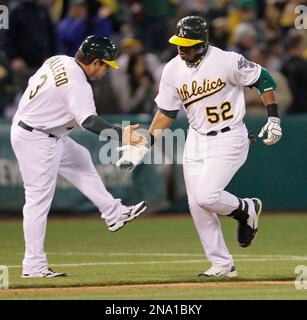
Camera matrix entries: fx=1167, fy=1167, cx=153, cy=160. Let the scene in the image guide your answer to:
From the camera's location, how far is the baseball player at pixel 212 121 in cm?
1038

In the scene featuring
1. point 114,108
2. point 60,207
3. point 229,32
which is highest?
point 229,32

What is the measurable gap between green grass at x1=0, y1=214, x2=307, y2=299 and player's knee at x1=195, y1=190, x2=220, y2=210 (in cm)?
72

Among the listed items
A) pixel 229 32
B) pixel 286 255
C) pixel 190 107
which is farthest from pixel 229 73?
pixel 229 32

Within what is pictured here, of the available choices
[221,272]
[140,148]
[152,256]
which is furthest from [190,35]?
[152,256]

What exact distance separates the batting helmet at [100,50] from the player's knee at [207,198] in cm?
150

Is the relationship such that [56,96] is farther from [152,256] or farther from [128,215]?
[152,256]

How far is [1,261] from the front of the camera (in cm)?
1238

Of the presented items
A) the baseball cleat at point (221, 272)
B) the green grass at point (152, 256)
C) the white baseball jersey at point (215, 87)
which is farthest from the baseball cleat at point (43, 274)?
the white baseball jersey at point (215, 87)

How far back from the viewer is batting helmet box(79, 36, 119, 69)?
10703mm

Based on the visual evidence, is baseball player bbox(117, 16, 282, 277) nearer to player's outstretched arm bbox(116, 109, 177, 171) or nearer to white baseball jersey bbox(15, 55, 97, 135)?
player's outstretched arm bbox(116, 109, 177, 171)

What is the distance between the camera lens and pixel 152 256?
41.8 ft
